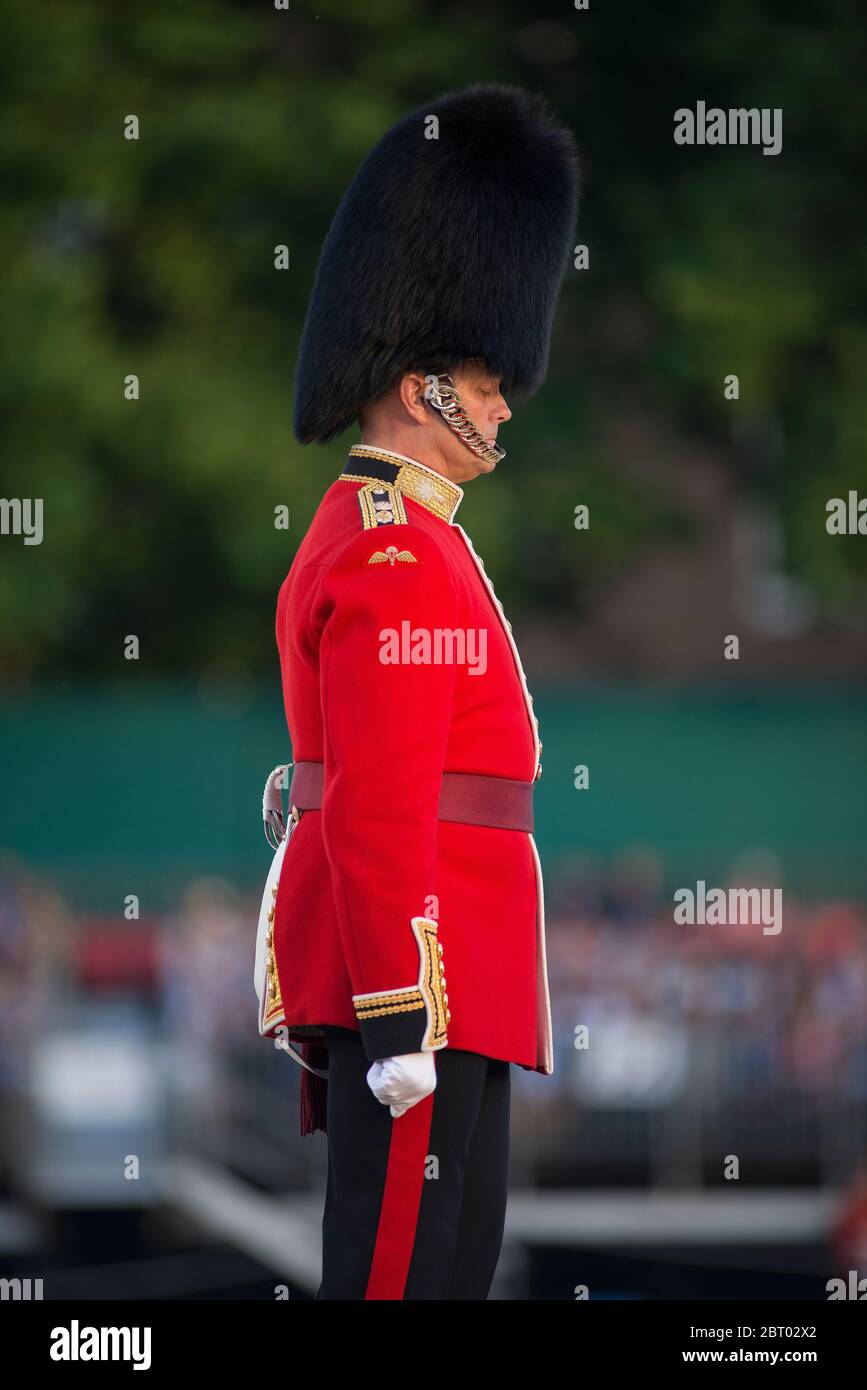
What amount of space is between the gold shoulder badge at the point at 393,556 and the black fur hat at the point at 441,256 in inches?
16.0

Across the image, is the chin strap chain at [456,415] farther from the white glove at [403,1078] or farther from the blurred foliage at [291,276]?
the blurred foliage at [291,276]

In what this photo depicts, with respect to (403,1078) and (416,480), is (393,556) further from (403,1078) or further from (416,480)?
(403,1078)

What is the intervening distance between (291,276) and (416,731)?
11.5 metres

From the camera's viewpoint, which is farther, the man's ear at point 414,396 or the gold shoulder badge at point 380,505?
the man's ear at point 414,396

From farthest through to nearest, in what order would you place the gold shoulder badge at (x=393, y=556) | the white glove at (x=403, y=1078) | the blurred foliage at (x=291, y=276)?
the blurred foliage at (x=291, y=276), the gold shoulder badge at (x=393, y=556), the white glove at (x=403, y=1078)

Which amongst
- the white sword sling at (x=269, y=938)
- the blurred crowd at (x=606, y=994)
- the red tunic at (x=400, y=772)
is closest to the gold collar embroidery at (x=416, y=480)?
the red tunic at (x=400, y=772)

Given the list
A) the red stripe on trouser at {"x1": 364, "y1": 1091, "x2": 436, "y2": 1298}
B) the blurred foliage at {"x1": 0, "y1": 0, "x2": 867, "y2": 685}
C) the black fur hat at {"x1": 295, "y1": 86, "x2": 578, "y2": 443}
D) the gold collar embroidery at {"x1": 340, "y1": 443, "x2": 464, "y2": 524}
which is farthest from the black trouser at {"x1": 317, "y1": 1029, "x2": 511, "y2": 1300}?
the blurred foliage at {"x1": 0, "y1": 0, "x2": 867, "y2": 685}

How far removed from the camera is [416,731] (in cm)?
328

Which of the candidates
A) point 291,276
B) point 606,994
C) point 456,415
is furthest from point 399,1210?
point 291,276

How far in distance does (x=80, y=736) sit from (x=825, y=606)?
5369 mm

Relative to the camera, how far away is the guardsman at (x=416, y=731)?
3.25 meters

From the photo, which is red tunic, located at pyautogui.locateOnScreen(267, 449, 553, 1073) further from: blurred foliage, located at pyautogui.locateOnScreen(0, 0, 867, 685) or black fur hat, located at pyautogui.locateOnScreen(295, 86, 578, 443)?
blurred foliage, located at pyautogui.locateOnScreen(0, 0, 867, 685)

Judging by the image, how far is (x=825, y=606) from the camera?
14562 millimetres
